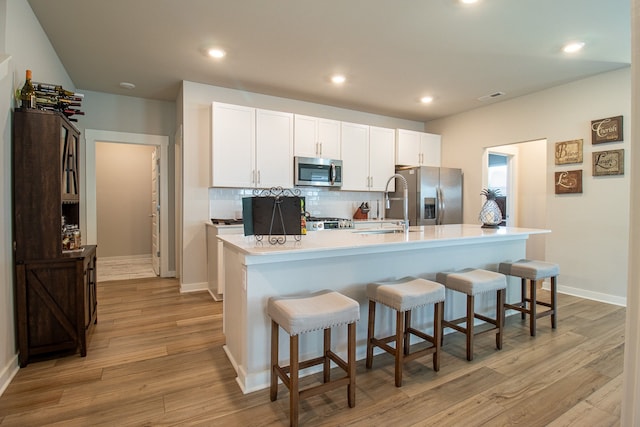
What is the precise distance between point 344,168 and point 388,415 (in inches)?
142

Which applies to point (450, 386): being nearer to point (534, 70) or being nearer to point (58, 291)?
point (58, 291)

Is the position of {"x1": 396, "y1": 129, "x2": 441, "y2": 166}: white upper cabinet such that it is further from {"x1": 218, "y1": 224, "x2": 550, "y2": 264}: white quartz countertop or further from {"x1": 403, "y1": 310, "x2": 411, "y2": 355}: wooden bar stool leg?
{"x1": 403, "y1": 310, "x2": 411, "y2": 355}: wooden bar stool leg

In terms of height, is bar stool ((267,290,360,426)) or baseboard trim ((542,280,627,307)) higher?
bar stool ((267,290,360,426))

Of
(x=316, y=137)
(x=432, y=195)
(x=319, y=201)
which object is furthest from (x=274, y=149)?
(x=432, y=195)

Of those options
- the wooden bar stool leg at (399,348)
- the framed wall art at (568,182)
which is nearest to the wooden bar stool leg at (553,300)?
the framed wall art at (568,182)

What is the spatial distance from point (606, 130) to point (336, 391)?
413 cm

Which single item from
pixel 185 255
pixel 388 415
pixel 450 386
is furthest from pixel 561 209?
pixel 185 255

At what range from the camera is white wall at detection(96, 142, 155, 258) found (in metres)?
Result: 6.08

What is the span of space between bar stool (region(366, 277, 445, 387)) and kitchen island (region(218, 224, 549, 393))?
0.16 metres

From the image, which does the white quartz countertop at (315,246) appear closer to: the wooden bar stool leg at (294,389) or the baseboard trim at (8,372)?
the wooden bar stool leg at (294,389)

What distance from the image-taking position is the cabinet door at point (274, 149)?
14.0ft

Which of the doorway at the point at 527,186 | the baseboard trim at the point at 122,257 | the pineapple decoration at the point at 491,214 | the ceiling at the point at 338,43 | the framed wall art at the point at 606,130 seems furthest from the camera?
the baseboard trim at the point at 122,257

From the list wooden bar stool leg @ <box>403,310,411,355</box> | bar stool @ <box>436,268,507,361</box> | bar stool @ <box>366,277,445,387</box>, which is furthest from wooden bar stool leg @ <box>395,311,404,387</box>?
bar stool @ <box>436,268,507,361</box>

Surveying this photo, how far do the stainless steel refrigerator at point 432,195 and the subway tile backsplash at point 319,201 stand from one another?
402 millimetres
